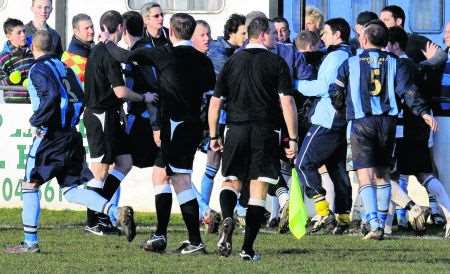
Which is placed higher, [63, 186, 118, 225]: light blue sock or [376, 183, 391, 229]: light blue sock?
[63, 186, 118, 225]: light blue sock

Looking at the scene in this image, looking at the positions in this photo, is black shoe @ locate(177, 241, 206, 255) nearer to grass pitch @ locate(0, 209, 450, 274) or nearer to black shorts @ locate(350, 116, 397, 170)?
grass pitch @ locate(0, 209, 450, 274)

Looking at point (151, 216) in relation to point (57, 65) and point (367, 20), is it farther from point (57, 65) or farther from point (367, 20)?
point (57, 65)

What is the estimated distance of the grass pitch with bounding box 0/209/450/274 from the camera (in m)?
13.2

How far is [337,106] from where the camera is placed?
16578 millimetres

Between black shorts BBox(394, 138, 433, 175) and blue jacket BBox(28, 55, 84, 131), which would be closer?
blue jacket BBox(28, 55, 84, 131)

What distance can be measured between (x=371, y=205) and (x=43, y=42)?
3.78 metres

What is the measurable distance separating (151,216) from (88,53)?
8.16ft

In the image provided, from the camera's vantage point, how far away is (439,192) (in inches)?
684

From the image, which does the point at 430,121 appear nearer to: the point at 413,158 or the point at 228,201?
the point at 413,158

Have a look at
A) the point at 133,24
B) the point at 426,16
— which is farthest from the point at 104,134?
the point at 426,16

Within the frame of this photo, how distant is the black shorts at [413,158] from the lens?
57.4 feet

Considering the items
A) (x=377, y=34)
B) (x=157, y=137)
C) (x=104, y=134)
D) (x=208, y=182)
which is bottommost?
(x=208, y=182)

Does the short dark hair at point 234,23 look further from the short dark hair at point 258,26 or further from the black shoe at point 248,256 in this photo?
the black shoe at point 248,256

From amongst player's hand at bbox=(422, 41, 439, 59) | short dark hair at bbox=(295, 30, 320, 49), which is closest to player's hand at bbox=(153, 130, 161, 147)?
short dark hair at bbox=(295, 30, 320, 49)
